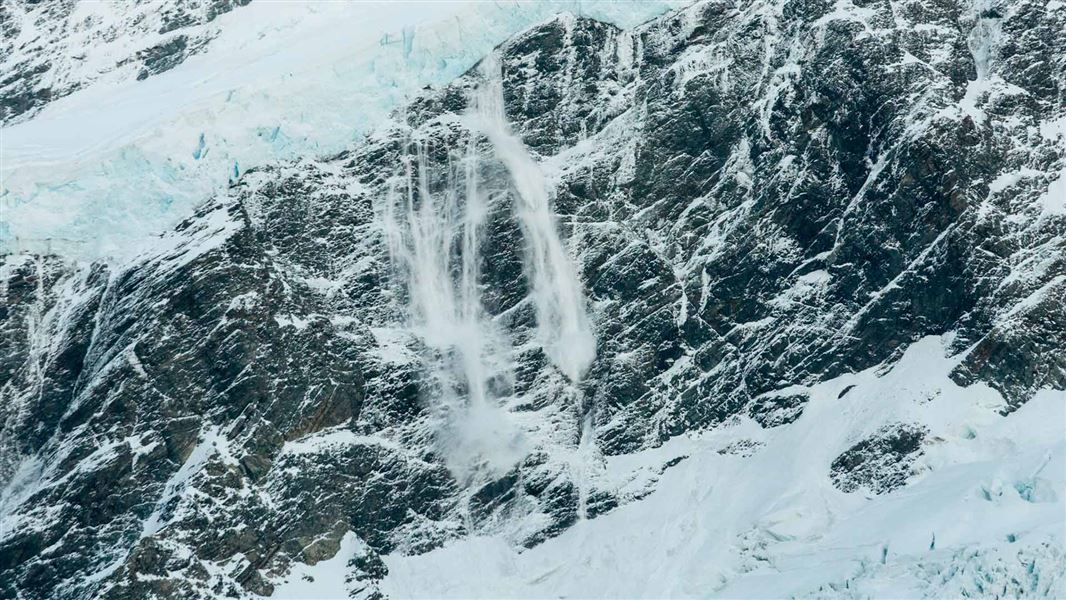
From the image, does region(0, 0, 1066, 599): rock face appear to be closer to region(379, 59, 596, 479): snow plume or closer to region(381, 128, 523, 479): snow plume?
region(379, 59, 596, 479): snow plume

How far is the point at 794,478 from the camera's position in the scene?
155m

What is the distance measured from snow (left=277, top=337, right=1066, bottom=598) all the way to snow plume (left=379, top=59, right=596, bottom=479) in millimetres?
8908

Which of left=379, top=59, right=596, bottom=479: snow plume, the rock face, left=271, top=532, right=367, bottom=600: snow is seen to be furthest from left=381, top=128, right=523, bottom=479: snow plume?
left=271, top=532, right=367, bottom=600: snow

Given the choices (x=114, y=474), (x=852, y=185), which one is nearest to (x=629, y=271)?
(x=852, y=185)

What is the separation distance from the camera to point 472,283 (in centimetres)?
16850

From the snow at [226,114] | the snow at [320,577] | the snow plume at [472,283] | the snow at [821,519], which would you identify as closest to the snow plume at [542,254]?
the snow plume at [472,283]

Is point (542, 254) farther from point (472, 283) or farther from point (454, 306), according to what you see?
point (454, 306)

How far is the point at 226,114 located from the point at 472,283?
24.8 meters

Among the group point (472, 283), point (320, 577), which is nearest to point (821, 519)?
point (472, 283)

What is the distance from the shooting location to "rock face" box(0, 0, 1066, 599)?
156m

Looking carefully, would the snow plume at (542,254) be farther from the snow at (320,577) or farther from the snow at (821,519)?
the snow at (320,577)

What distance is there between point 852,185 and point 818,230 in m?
4.49

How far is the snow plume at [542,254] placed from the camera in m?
166

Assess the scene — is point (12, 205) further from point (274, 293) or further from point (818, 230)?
point (818, 230)
